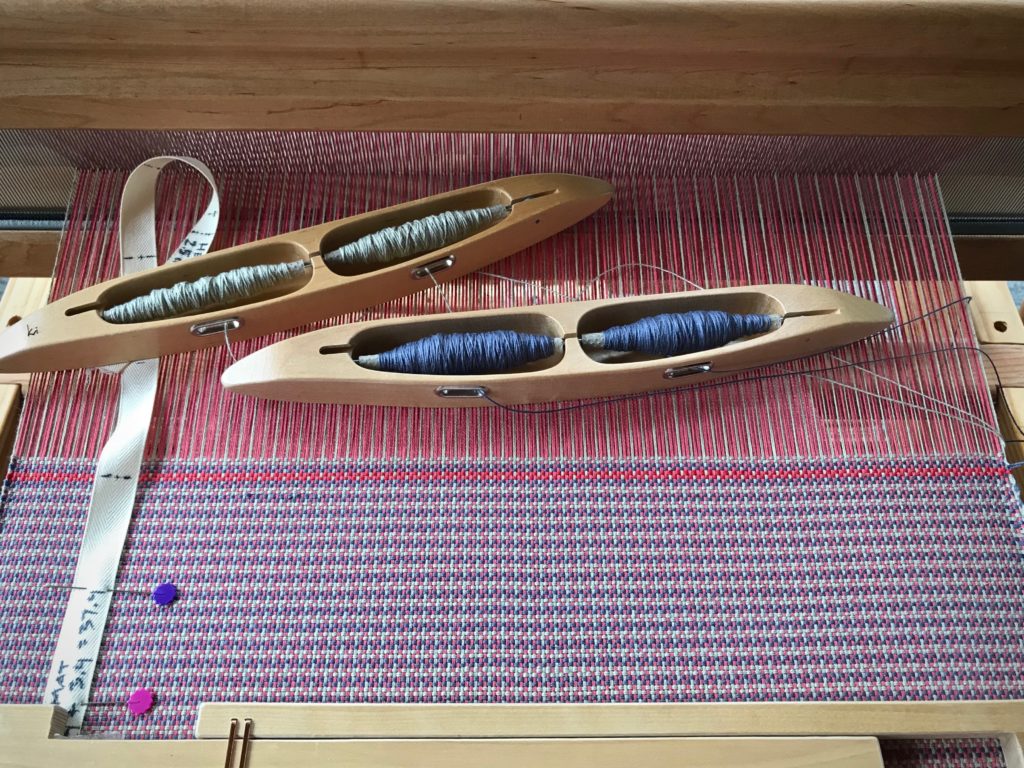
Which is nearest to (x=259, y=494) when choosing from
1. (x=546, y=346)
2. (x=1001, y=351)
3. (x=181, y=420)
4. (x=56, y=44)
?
(x=181, y=420)

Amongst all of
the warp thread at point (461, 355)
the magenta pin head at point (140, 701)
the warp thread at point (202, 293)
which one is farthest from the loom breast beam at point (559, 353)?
the magenta pin head at point (140, 701)

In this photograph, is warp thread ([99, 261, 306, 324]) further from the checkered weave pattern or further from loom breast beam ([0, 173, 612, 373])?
the checkered weave pattern

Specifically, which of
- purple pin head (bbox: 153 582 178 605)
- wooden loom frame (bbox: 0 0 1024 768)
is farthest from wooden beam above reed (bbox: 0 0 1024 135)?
purple pin head (bbox: 153 582 178 605)

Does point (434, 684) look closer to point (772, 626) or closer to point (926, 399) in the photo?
point (772, 626)

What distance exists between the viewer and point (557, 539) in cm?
113

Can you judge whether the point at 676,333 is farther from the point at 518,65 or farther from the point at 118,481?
the point at 118,481

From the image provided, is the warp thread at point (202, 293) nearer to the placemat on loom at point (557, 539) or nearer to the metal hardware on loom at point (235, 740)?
the placemat on loom at point (557, 539)

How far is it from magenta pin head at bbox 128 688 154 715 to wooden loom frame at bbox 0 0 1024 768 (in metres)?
0.07

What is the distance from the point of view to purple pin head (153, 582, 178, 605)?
1.09 metres

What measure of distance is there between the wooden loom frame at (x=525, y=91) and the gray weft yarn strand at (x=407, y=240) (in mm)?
142

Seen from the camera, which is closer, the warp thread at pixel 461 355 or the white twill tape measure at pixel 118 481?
the white twill tape measure at pixel 118 481

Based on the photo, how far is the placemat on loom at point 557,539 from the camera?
3.47ft

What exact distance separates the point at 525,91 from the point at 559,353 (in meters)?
0.36

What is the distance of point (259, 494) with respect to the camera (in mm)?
1160
